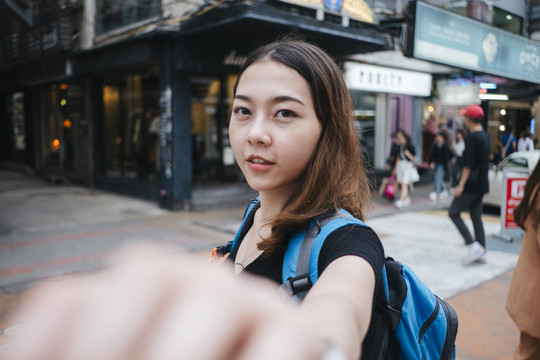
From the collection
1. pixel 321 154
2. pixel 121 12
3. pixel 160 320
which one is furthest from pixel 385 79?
pixel 160 320

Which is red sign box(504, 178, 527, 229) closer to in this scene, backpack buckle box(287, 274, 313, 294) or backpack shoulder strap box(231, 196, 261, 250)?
backpack shoulder strap box(231, 196, 261, 250)

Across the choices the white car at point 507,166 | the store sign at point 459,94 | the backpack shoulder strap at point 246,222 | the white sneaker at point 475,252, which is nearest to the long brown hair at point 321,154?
the backpack shoulder strap at point 246,222

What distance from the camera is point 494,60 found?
1122cm

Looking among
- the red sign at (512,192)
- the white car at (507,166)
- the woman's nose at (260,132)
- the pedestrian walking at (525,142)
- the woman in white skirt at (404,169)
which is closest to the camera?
the woman's nose at (260,132)

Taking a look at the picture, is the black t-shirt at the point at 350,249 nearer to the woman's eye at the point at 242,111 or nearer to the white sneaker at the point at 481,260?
the woman's eye at the point at 242,111

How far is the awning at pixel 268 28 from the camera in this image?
8.25 metres

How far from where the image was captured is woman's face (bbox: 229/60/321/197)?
1.26 metres

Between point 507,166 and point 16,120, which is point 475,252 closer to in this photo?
point 507,166

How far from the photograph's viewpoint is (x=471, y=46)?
1017cm

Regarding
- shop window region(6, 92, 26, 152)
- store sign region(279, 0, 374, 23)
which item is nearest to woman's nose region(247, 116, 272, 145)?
store sign region(279, 0, 374, 23)

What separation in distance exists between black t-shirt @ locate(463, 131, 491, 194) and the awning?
11.9 feet

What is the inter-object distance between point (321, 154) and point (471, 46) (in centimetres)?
1042

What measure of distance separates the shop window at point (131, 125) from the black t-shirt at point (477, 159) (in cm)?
779

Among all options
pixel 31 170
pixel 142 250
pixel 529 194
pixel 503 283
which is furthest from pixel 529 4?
pixel 31 170
